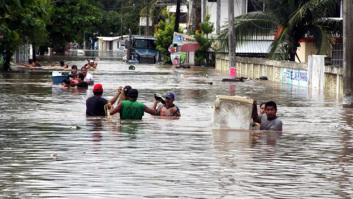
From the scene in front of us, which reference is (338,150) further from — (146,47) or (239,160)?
(146,47)

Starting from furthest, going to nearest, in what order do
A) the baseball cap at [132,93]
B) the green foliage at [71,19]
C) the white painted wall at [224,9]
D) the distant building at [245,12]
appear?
the green foliage at [71,19], the white painted wall at [224,9], the distant building at [245,12], the baseball cap at [132,93]

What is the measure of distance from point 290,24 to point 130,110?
25.6 meters

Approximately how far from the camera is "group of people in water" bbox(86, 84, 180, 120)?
22812 millimetres

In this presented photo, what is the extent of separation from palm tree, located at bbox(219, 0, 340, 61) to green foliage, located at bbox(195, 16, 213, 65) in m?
22.3

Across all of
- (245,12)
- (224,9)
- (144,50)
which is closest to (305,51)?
(245,12)

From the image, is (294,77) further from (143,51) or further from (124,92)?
(143,51)

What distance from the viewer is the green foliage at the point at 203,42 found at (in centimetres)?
7694

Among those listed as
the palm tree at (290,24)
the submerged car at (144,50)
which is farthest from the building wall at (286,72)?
the submerged car at (144,50)

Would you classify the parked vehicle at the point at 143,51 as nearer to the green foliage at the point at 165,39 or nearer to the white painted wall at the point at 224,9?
the green foliage at the point at 165,39

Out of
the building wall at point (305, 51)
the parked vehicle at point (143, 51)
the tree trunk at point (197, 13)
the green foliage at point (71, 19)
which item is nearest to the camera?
the building wall at point (305, 51)

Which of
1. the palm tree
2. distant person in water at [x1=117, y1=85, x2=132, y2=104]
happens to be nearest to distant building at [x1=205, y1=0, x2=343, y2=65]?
the palm tree

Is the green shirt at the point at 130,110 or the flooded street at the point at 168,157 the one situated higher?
the green shirt at the point at 130,110

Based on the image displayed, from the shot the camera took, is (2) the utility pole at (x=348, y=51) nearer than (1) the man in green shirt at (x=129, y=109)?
No

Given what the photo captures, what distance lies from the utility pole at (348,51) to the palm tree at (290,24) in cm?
1589
